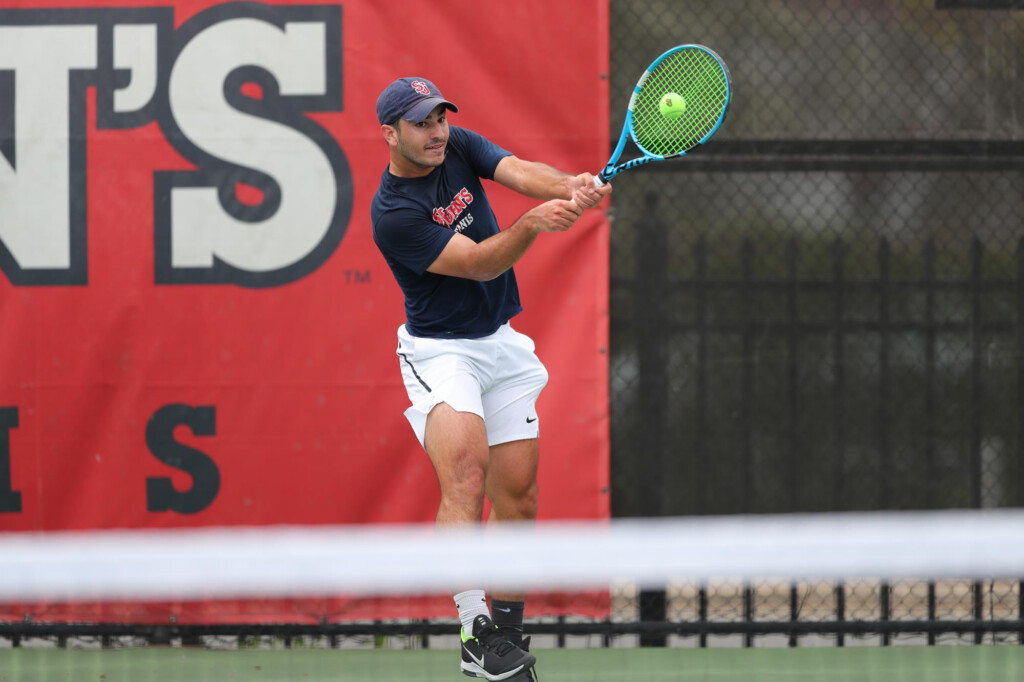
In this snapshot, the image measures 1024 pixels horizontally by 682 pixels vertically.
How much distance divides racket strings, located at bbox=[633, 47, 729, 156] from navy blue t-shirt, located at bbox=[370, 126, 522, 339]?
46cm

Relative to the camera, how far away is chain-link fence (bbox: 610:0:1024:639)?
14.7ft

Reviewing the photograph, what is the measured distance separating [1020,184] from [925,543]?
2.84 metres

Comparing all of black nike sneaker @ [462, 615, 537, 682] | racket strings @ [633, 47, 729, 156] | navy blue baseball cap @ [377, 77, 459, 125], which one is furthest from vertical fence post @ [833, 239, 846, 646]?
navy blue baseball cap @ [377, 77, 459, 125]

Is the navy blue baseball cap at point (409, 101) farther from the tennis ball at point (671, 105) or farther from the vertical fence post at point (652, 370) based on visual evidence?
the vertical fence post at point (652, 370)

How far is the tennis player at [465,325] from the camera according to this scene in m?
3.43

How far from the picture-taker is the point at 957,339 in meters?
4.62

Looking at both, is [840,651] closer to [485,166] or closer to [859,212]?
[859,212]

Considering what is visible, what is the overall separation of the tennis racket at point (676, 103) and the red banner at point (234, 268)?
0.73 metres

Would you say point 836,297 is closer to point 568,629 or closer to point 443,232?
point 568,629

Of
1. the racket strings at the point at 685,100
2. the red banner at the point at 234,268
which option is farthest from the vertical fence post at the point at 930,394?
the racket strings at the point at 685,100

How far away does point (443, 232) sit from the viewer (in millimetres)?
3467

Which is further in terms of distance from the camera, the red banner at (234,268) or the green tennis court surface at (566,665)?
the red banner at (234,268)

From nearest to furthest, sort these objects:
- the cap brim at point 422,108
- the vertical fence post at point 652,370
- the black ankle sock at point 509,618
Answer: the cap brim at point 422,108
the black ankle sock at point 509,618
the vertical fence post at point 652,370

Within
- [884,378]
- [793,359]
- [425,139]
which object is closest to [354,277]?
[425,139]
